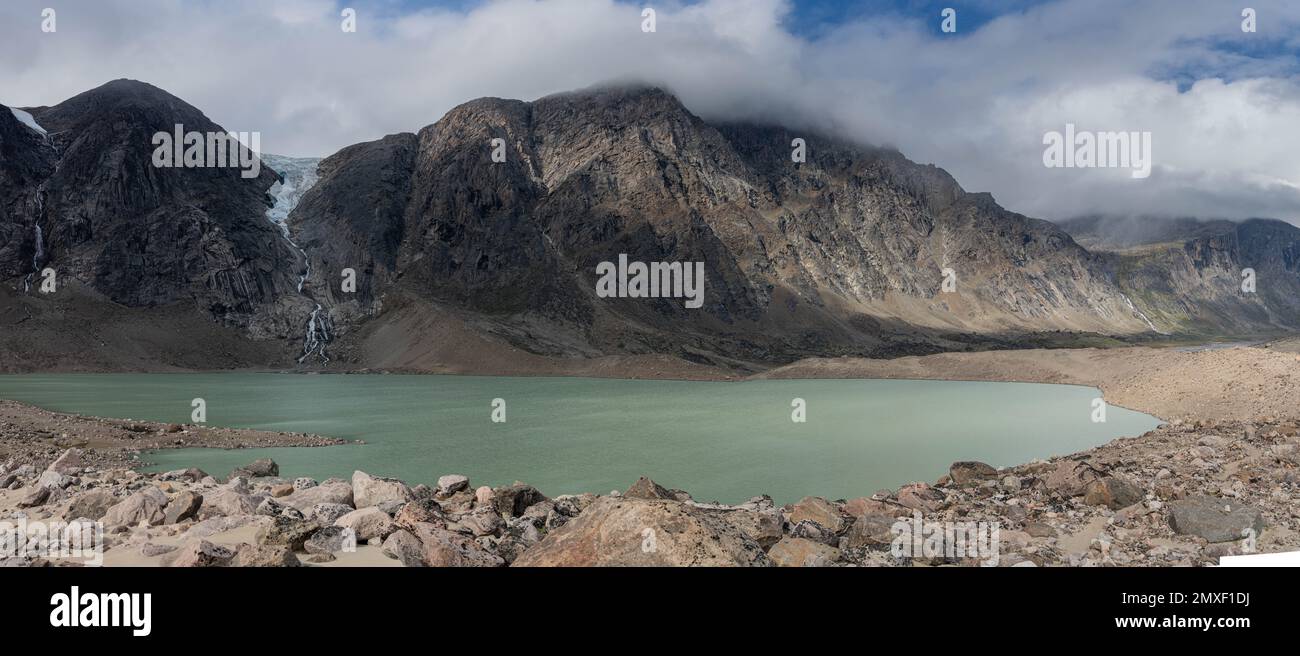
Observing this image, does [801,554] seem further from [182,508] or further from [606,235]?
[606,235]

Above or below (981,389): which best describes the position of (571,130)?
above

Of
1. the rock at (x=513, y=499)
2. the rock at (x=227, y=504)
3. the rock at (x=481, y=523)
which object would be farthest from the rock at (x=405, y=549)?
the rock at (x=513, y=499)

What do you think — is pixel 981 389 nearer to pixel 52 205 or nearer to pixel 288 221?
pixel 288 221

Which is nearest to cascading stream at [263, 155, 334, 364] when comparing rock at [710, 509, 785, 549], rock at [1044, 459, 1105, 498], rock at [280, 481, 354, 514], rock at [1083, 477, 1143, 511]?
rock at [280, 481, 354, 514]

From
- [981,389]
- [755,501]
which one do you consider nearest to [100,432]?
[755,501]

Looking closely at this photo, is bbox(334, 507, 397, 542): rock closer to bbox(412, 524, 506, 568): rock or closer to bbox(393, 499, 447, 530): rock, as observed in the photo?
bbox(393, 499, 447, 530): rock

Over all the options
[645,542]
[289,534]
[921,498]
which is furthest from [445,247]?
[645,542]

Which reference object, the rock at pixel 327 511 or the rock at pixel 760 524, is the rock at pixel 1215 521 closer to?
the rock at pixel 760 524
